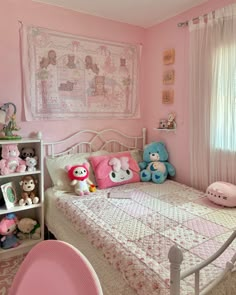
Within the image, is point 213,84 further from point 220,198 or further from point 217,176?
point 220,198

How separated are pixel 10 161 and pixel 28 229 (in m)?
0.69

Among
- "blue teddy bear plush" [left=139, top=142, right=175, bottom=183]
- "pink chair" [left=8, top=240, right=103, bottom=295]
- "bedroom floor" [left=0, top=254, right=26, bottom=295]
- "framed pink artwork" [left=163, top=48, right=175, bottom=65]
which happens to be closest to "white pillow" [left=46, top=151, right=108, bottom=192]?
"blue teddy bear plush" [left=139, top=142, right=175, bottom=183]

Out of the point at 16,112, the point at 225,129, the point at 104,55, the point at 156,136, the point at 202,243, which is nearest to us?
the point at 202,243

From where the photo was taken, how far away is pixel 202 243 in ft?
4.88

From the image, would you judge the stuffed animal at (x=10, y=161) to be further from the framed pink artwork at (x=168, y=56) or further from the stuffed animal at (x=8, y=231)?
the framed pink artwork at (x=168, y=56)

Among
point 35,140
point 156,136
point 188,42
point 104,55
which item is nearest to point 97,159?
point 35,140

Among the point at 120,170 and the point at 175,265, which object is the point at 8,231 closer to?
the point at 120,170

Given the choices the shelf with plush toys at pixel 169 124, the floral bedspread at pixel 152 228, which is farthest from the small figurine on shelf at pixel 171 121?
the floral bedspread at pixel 152 228

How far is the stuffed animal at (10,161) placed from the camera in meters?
2.13

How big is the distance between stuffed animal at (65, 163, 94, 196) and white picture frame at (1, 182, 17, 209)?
1.74 ft

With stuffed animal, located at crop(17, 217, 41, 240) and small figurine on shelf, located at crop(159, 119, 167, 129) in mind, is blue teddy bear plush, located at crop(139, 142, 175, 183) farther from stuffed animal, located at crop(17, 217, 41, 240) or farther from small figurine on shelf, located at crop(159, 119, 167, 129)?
stuffed animal, located at crop(17, 217, 41, 240)

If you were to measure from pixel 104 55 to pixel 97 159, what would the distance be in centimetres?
120

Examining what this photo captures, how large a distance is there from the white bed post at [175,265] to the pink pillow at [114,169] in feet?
5.50

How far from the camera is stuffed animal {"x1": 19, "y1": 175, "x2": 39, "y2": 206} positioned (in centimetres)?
227
